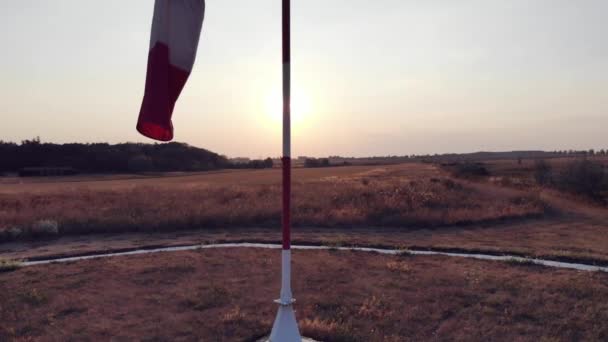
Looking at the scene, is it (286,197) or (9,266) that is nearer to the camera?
(286,197)

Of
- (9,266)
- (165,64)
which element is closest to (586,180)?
(9,266)

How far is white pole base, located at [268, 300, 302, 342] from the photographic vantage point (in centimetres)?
586

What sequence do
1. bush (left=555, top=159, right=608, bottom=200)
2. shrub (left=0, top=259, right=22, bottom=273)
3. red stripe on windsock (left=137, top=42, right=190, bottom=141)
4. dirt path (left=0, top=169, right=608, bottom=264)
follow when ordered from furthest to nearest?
1. bush (left=555, top=159, right=608, bottom=200)
2. dirt path (left=0, top=169, right=608, bottom=264)
3. shrub (left=0, top=259, right=22, bottom=273)
4. red stripe on windsock (left=137, top=42, right=190, bottom=141)

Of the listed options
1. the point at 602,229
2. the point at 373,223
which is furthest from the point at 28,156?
the point at 602,229

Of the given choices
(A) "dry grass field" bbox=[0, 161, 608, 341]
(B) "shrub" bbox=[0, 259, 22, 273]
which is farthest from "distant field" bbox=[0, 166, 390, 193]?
(B) "shrub" bbox=[0, 259, 22, 273]

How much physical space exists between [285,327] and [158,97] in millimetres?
2740

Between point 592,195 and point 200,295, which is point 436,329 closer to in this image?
point 200,295

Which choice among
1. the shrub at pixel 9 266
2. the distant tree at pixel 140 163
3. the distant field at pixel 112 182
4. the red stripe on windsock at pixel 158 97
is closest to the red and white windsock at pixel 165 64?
the red stripe on windsock at pixel 158 97

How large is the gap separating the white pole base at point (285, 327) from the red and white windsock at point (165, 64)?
227 cm

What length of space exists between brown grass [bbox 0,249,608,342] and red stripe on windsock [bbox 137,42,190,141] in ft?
10.5

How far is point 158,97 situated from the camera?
475 cm

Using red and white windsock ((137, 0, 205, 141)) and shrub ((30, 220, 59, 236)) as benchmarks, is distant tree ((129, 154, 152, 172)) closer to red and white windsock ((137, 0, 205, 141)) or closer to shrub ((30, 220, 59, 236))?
shrub ((30, 220, 59, 236))

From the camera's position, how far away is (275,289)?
945 centimetres

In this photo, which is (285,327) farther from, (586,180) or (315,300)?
(586,180)
